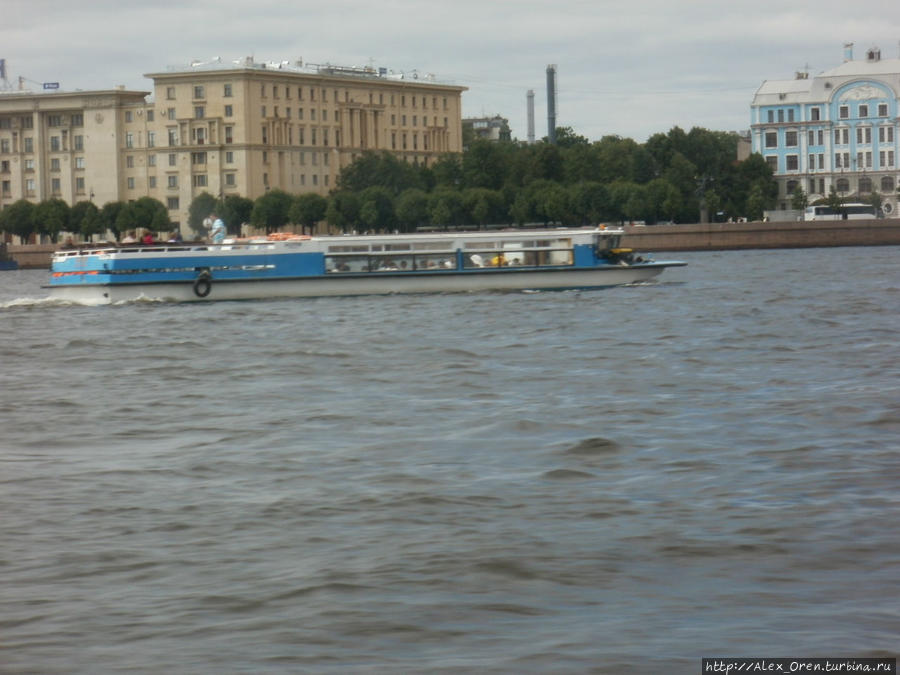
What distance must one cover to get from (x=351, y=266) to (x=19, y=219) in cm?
6344

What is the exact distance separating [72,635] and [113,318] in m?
24.9

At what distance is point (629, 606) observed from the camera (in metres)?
7.23

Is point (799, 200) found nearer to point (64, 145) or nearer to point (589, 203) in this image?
point (589, 203)

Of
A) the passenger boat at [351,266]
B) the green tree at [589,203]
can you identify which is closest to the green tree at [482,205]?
the green tree at [589,203]

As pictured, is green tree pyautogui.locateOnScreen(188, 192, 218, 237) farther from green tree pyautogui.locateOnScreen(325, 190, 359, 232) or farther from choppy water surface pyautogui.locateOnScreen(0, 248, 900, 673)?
choppy water surface pyautogui.locateOnScreen(0, 248, 900, 673)

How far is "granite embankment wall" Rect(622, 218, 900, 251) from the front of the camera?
272 ft

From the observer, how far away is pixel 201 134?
100188 mm

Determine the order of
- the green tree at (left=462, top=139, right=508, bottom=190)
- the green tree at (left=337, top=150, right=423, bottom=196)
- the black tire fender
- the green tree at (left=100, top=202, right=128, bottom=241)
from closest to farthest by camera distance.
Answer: the black tire fender, the green tree at (left=462, top=139, right=508, bottom=190), the green tree at (left=100, top=202, right=128, bottom=241), the green tree at (left=337, top=150, right=423, bottom=196)

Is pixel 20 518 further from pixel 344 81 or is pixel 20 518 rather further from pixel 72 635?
pixel 344 81

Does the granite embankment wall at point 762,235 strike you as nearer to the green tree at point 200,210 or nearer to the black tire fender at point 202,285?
the green tree at point 200,210

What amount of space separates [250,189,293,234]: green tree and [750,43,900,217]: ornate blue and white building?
106 ft

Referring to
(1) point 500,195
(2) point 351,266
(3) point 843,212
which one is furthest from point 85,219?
(2) point 351,266

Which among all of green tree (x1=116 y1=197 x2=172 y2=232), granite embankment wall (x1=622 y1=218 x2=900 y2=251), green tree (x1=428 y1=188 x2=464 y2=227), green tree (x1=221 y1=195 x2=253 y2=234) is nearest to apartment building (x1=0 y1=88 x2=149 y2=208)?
green tree (x1=116 y1=197 x2=172 y2=232)

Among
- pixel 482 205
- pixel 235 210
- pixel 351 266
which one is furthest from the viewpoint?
pixel 235 210
